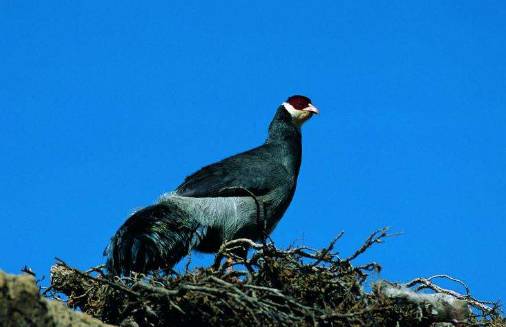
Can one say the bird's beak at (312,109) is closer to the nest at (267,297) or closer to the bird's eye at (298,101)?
the bird's eye at (298,101)

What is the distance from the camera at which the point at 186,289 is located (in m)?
6.48

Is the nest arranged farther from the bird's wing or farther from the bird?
the bird's wing

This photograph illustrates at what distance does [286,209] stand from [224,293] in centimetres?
514

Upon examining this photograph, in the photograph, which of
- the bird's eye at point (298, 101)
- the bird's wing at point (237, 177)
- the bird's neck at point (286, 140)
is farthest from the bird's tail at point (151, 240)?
the bird's eye at point (298, 101)

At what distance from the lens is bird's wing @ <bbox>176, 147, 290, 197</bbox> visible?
35.2ft

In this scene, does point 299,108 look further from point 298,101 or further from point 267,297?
point 267,297

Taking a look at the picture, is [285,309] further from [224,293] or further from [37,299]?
[37,299]

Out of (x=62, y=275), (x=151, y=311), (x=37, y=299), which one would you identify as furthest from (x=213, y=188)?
(x=37, y=299)

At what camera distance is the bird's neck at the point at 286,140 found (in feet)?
39.4

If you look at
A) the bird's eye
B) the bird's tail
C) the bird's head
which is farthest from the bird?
the bird's eye

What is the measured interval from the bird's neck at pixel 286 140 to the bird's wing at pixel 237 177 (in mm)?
352

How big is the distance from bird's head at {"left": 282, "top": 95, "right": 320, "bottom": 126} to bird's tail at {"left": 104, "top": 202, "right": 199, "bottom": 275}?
3280 millimetres

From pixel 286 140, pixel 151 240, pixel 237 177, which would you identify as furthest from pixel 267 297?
pixel 286 140

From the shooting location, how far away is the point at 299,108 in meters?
13.1
